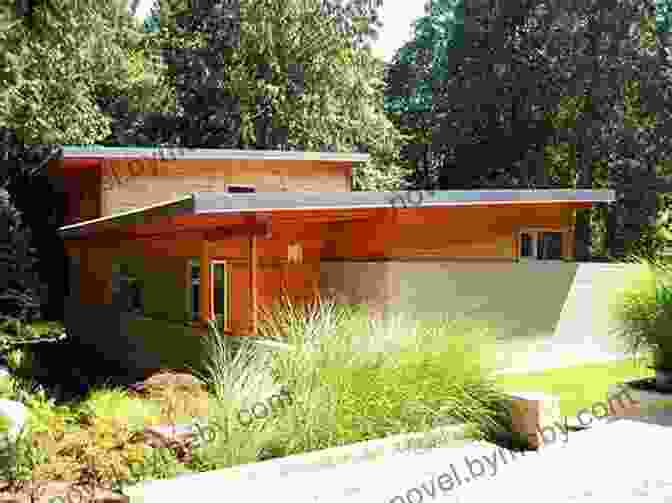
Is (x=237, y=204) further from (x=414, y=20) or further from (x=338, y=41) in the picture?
(x=414, y=20)

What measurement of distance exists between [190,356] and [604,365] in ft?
23.3

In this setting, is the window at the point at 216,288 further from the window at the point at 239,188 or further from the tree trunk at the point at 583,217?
the tree trunk at the point at 583,217

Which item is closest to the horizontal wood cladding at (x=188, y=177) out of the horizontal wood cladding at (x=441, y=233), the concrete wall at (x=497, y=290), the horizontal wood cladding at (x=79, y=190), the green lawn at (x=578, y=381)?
the horizontal wood cladding at (x=79, y=190)

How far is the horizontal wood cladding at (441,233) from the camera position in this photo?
11117 mm

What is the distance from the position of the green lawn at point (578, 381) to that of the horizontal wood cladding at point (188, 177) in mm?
9746

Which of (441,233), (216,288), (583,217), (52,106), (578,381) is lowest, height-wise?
(578,381)

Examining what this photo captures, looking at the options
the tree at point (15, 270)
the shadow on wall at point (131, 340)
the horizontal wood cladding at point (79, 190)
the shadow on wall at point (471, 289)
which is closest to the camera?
the shadow on wall at point (471, 289)

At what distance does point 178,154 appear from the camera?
17.2 metres

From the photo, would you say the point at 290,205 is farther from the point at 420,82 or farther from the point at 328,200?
the point at 420,82

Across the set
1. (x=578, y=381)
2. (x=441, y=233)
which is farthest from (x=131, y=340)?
(x=578, y=381)

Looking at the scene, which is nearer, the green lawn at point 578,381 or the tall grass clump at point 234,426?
the tall grass clump at point 234,426

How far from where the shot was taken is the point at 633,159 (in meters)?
25.2

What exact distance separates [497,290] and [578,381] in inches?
91.1

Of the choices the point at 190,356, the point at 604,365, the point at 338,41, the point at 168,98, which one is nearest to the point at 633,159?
the point at 338,41
